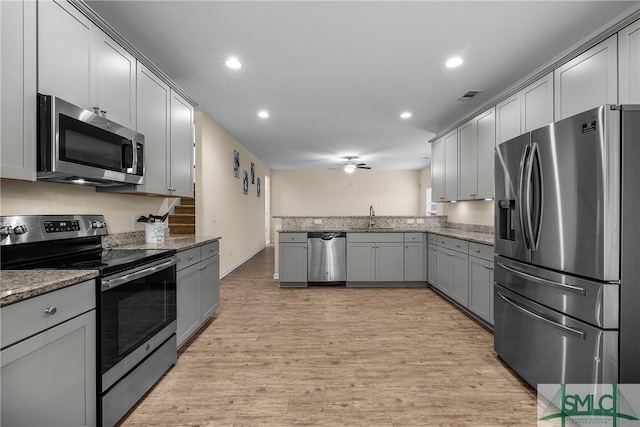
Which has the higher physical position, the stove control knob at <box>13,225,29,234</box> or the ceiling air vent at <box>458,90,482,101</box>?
the ceiling air vent at <box>458,90,482,101</box>

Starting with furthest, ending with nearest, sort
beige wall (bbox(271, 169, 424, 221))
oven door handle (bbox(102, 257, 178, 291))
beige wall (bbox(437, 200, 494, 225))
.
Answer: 1. beige wall (bbox(271, 169, 424, 221))
2. beige wall (bbox(437, 200, 494, 225))
3. oven door handle (bbox(102, 257, 178, 291))

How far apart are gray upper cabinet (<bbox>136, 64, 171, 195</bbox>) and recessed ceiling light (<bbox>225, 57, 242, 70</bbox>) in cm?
64

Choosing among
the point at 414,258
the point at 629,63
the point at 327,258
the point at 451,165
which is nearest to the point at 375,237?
the point at 414,258

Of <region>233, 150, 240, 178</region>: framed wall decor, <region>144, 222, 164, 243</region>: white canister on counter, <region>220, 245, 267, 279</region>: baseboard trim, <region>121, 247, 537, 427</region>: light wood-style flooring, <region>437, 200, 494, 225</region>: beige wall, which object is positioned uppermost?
<region>233, 150, 240, 178</region>: framed wall decor

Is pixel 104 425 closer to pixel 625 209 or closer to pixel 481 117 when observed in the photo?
pixel 625 209

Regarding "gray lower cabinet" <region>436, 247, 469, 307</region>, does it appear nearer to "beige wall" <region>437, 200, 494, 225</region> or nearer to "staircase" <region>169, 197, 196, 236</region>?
"beige wall" <region>437, 200, 494, 225</region>

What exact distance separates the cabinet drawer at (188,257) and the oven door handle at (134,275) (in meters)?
0.13

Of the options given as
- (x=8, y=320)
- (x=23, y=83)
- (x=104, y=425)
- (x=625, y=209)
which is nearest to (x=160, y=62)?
(x=23, y=83)

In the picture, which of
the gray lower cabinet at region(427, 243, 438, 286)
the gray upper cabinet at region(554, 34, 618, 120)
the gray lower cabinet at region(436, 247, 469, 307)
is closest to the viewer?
the gray upper cabinet at region(554, 34, 618, 120)

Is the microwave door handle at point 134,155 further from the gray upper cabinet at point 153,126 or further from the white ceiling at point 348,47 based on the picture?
the white ceiling at point 348,47

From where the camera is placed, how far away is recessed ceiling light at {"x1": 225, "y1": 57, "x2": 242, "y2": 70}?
2873mm

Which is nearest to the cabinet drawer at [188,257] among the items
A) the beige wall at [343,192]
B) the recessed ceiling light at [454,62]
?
the recessed ceiling light at [454,62]

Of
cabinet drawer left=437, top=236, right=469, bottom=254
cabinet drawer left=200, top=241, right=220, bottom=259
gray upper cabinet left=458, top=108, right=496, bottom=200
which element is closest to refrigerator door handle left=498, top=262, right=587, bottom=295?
cabinet drawer left=437, top=236, right=469, bottom=254

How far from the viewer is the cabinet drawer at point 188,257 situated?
2422 millimetres
